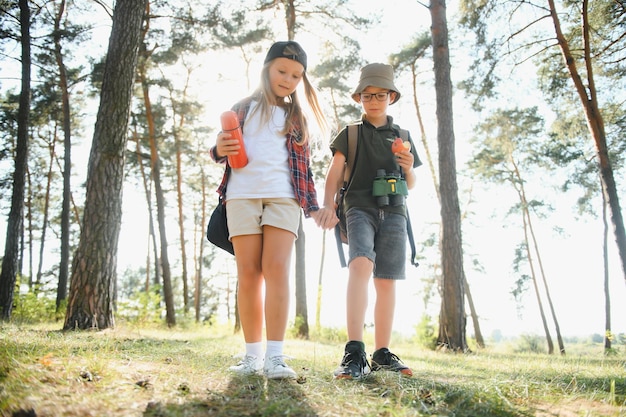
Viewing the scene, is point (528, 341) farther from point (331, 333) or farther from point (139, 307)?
point (139, 307)

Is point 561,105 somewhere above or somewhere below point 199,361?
above

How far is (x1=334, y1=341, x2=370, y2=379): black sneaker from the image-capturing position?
104 inches

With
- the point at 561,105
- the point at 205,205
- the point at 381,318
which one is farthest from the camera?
the point at 205,205

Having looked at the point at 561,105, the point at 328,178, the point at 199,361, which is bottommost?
the point at 199,361

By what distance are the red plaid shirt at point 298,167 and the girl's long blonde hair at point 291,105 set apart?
0.11 ft

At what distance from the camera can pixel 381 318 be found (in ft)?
10.2

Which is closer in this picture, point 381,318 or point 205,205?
point 381,318

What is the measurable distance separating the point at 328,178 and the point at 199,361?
55.9 inches

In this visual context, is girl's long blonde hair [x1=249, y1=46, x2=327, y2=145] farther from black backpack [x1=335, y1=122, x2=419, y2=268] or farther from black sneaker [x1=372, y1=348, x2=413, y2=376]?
black sneaker [x1=372, y1=348, x2=413, y2=376]

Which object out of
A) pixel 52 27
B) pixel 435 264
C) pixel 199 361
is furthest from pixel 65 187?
pixel 435 264

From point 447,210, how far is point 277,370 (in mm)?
6203

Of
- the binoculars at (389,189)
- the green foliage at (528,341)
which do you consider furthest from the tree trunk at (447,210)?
the green foliage at (528,341)

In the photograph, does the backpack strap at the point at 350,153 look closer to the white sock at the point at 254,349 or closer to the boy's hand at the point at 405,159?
the boy's hand at the point at 405,159

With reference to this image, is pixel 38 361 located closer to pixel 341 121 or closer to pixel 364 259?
pixel 364 259
